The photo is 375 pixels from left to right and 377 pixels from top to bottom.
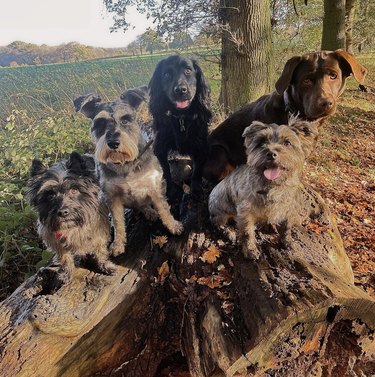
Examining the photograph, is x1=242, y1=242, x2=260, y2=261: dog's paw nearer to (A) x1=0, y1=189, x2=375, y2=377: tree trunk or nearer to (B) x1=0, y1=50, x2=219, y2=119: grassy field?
(A) x1=0, y1=189, x2=375, y2=377: tree trunk

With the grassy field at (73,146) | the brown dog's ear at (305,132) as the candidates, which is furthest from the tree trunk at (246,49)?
the brown dog's ear at (305,132)

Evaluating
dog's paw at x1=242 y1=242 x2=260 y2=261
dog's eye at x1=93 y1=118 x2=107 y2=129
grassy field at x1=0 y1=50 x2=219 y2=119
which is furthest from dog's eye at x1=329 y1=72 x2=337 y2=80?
grassy field at x1=0 y1=50 x2=219 y2=119

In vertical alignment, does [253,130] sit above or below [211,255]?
above

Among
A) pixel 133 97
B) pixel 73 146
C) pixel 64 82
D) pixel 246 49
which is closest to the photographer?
pixel 133 97

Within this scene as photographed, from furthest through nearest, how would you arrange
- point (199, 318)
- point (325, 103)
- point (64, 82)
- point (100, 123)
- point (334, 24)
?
point (334, 24) → point (64, 82) → point (325, 103) → point (100, 123) → point (199, 318)

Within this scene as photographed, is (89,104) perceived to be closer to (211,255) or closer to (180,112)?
(180,112)

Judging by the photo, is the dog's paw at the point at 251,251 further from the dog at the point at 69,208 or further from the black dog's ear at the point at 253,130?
the dog at the point at 69,208

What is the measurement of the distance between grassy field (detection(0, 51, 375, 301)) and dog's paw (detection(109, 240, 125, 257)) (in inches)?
33.5

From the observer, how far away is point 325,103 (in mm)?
3551

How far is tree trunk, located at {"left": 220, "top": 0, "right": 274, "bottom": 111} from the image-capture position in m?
7.09

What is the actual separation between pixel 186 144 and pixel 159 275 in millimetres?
1901

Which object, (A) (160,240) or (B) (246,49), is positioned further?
(B) (246,49)

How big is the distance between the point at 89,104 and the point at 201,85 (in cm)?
147

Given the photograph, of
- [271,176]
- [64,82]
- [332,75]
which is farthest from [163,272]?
[64,82]
